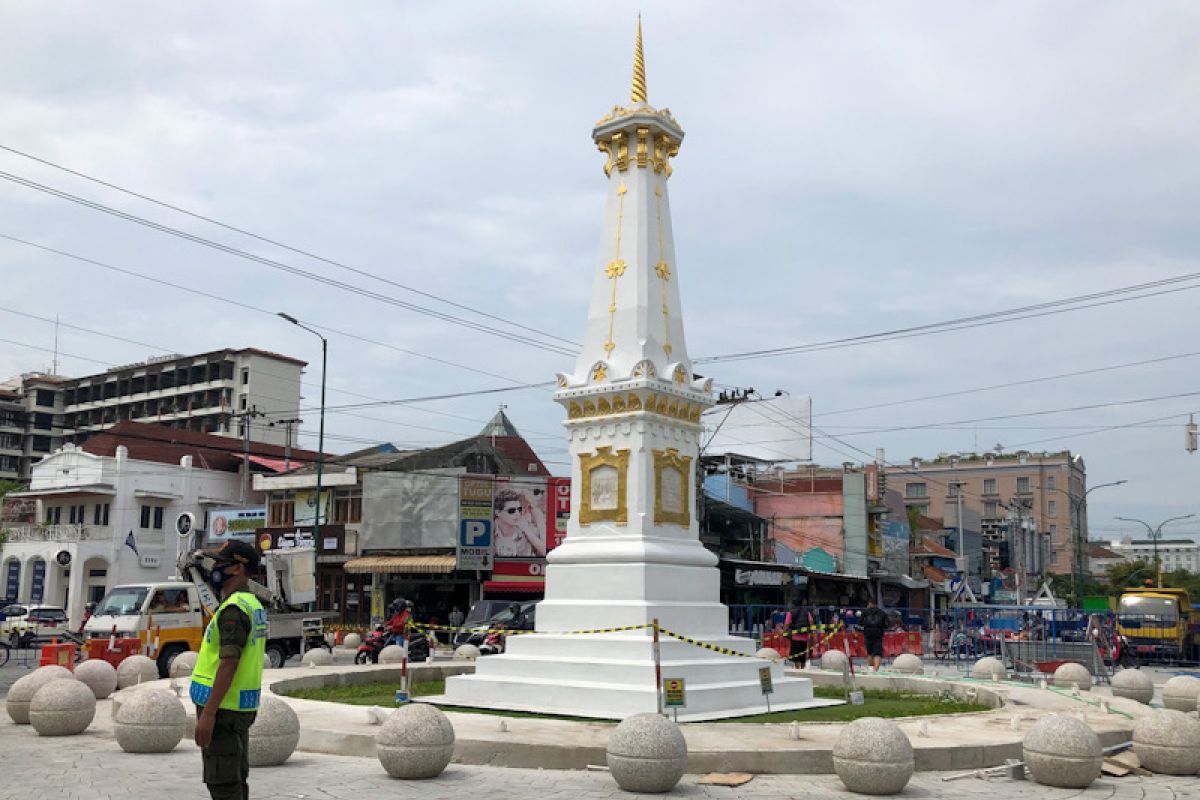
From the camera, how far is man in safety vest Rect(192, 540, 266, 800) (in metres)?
6.58

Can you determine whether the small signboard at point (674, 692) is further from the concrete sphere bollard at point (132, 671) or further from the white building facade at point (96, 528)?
the white building facade at point (96, 528)

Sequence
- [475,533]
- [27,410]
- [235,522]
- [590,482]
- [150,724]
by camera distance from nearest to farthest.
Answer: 1. [150,724]
2. [590,482]
3. [475,533]
4. [235,522]
5. [27,410]

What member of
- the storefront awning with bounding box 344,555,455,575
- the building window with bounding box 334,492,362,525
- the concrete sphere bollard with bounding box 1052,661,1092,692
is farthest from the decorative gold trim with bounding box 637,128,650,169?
the building window with bounding box 334,492,362,525

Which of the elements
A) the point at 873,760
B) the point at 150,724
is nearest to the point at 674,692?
the point at 873,760

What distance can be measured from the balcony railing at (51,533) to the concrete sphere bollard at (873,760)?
50.9 meters

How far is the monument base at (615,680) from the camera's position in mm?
14625

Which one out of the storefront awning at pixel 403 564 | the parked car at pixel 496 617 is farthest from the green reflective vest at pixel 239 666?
the storefront awning at pixel 403 564

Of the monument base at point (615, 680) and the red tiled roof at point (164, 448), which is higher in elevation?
the red tiled roof at point (164, 448)

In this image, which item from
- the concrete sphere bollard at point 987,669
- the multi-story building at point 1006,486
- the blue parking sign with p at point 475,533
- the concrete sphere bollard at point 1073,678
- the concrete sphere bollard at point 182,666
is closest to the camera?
the concrete sphere bollard at point 182,666

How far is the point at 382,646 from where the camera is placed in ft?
88.7

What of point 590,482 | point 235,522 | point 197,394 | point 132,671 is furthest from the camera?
point 197,394

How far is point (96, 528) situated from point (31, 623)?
36.1ft

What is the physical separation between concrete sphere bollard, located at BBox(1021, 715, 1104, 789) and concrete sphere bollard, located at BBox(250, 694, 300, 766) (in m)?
→ 7.68

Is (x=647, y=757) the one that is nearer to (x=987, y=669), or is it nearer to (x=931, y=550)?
(x=987, y=669)
